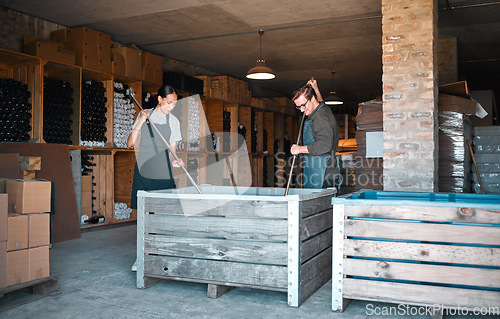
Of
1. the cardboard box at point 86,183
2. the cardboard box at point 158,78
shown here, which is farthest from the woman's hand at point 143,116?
the cardboard box at point 158,78

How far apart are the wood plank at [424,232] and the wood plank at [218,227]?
1.57ft

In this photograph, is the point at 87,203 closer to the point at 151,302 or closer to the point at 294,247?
the point at 151,302

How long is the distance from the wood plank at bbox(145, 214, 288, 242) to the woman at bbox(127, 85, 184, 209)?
0.42 metres

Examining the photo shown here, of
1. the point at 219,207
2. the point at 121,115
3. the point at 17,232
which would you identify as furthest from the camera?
the point at 121,115

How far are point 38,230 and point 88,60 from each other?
146 inches

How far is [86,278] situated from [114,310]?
95 centimetres

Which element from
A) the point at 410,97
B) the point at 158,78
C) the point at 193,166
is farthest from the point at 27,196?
the point at 193,166

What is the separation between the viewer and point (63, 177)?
18.1ft

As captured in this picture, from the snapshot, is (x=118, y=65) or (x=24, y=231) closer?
(x=24, y=231)

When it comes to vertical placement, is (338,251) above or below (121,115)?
below

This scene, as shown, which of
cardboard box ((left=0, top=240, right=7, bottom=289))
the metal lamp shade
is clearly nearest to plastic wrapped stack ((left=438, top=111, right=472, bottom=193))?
the metal lamp shade

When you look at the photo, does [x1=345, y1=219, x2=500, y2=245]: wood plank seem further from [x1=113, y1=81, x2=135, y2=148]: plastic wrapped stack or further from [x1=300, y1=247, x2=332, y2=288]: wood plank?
[x1=113, y1=81, x2=135, y2=148]: plastic wrapped stack

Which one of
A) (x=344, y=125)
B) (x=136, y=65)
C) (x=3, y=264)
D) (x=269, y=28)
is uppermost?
(x=269, y=28)

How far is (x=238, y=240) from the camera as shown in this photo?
298 centimetres
